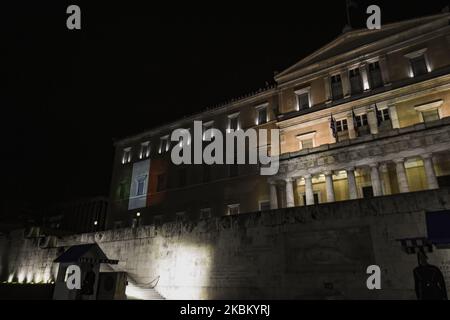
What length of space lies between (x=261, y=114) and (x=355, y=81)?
10551 millimetres

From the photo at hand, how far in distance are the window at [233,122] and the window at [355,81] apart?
43.7 ft

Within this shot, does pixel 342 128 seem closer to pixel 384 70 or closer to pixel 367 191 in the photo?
pixel 367 191

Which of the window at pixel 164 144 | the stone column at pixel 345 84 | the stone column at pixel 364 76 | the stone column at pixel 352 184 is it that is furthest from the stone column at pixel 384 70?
the window at pixel 164 144

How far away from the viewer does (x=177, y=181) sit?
37.4 metres

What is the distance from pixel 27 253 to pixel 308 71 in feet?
113

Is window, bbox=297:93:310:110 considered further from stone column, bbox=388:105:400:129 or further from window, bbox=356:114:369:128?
stone column, bbox=388:105:400:129

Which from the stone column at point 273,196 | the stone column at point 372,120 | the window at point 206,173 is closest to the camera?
the stone column at point 372,120

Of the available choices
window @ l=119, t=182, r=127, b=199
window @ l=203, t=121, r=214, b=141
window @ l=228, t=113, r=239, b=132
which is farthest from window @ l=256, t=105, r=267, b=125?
window @ l=119, t=182, r=127, b=199

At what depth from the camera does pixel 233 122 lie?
36156 mm

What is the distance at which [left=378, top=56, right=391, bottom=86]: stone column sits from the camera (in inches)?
1054

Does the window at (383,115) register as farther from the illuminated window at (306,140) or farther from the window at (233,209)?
the window at (233,209)

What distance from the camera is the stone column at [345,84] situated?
1117 inches
